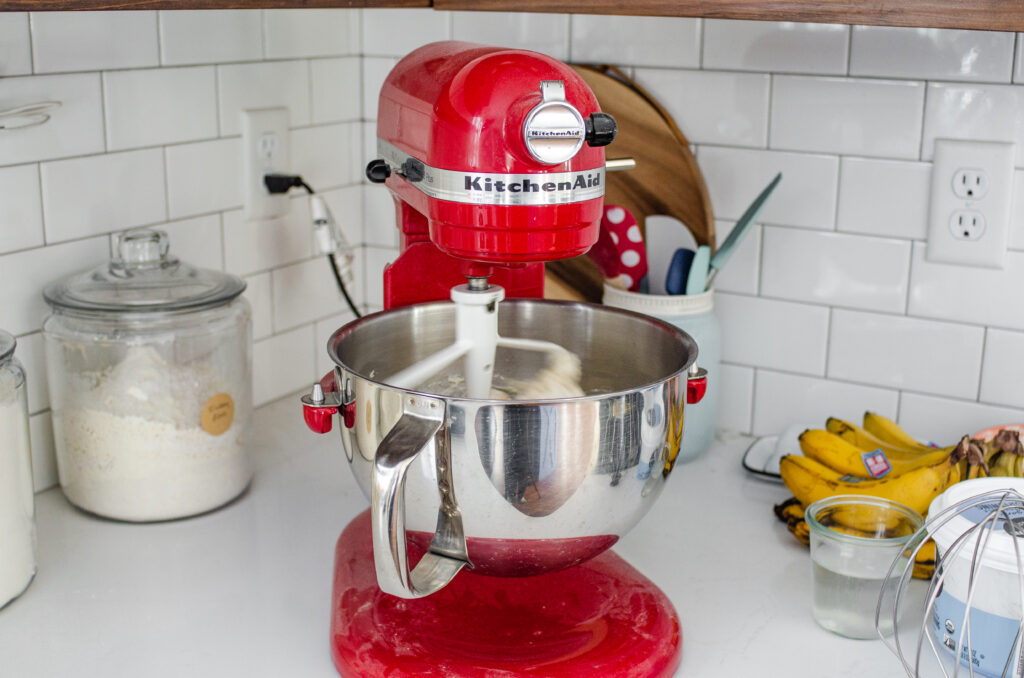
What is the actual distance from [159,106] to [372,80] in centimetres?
32

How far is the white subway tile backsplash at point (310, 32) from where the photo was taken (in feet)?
3.84

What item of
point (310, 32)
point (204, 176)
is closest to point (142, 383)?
point (204, 176)

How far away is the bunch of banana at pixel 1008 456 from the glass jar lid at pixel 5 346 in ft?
2.46

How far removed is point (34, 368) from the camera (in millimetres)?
986

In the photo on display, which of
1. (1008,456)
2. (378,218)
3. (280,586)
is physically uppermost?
(378,218)

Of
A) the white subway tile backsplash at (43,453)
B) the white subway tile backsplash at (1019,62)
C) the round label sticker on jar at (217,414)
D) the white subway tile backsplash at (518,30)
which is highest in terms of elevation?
the white subway tile backsplash at (518,30)

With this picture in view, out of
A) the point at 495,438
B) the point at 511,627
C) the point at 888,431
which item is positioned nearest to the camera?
the point at 495,438

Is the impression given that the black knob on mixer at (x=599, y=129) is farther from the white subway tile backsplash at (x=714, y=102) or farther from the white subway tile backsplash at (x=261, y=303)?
the white subway tile backsplash at (x=261, y=303)

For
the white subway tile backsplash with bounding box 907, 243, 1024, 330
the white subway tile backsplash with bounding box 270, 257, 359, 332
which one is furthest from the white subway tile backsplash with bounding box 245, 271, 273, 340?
the white subway tile backsplash with bounding box 907, 243, 1024, 330

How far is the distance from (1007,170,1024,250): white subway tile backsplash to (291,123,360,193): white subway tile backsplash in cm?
73

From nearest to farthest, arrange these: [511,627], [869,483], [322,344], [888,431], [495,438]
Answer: [495,438], [511,627], [869,483], [888,431], [322,344]

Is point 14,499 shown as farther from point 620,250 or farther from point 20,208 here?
point 620,250

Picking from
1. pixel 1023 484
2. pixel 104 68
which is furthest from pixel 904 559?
pixel 104 68

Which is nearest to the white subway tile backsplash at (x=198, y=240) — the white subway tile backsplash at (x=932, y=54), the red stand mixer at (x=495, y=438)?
the red stand mixer at (x=495, y=438)
